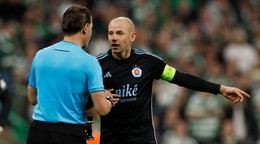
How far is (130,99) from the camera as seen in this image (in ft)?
23.6

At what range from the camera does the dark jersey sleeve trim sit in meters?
7.28

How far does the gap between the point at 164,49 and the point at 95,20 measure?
1.77 meters

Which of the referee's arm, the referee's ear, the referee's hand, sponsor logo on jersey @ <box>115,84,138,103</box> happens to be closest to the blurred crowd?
sponsor logo on jersey @ <box>115,84,138,103</box>

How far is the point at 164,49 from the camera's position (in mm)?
15289

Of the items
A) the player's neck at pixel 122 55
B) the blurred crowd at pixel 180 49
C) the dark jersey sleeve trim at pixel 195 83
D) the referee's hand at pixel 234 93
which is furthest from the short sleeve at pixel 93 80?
the blurred crowd at pixel 180 49

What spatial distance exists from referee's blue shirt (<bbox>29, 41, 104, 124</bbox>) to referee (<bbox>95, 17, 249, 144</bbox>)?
40.7 inches

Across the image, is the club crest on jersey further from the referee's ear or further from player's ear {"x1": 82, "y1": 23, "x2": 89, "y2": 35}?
player's ear {"x1": 82, "y1": 23, "x2": 89, "y2": 35}

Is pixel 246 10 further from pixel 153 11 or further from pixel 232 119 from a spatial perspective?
pixel 232 119

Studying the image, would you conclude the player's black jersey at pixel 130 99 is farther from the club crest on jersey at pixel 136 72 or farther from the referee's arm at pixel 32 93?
the referee's arm at pixel 32 93

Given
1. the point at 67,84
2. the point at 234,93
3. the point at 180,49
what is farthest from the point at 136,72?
the point at 180,49

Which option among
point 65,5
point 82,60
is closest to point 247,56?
point 65,5

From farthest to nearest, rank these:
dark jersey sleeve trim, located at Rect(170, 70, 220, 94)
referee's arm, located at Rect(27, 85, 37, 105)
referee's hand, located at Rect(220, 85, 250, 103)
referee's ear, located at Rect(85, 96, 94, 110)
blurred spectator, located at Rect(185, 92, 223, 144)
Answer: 1. blurred spectator, located at Rect(185, 92, 223, 144)
2. dark jersey sleeve trim, located at Rect(170, 70, 220, 94)
3. referee's hand, located at Rect(220, 85, 250, 103)
4. referee's ear, located at Rect(85, 96, 94, 110)
5. referee's arm, located at Rect(27, 85, 37, 105)

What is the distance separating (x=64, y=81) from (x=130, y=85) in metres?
1.27

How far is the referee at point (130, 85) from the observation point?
7207mm
